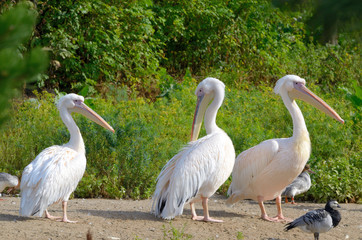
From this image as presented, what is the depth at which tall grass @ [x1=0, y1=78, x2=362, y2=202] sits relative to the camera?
22.6ft

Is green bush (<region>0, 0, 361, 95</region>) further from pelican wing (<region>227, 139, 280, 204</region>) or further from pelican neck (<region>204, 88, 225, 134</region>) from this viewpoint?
pelican wing (<region>227, 139, 280, 204</region>)

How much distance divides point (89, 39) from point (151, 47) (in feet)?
5.54

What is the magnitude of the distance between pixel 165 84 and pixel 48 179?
6.20 meters

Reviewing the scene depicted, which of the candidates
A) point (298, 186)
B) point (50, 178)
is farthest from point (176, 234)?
point (298, 186)

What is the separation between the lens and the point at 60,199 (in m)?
5.25

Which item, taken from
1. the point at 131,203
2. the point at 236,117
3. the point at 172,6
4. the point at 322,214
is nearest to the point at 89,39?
the point at 172,6

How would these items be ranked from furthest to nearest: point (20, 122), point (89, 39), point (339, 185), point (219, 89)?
point (89, 39)
point (20, 122)
point (339, 185)
point (219, 89)

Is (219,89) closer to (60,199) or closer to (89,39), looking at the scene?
(60,199)

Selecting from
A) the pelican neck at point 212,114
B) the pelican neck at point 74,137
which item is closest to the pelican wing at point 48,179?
the pelican neck at point 74,137

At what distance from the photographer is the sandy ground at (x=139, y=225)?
190 inches

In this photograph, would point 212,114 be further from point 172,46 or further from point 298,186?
point 172,46

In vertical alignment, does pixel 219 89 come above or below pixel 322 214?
above

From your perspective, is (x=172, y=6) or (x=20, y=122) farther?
(x=172, y=6)

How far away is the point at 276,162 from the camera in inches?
225
